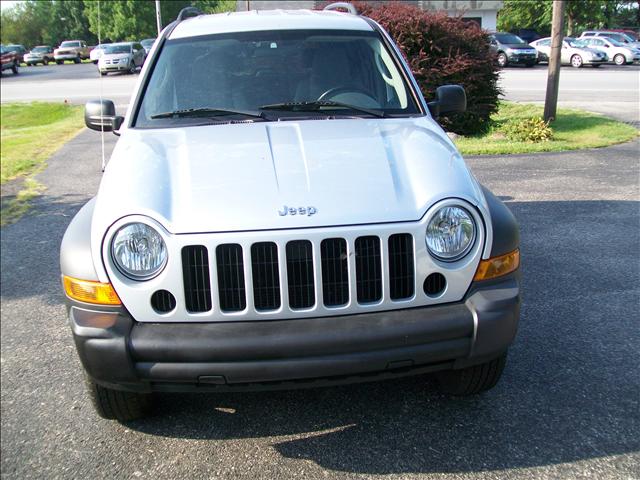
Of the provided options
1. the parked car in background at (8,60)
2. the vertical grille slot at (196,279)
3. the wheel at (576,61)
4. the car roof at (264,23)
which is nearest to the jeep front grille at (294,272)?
the vertical grille slot at (196,279)

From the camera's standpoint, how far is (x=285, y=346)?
2.81 m

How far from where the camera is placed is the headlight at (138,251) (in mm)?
2959

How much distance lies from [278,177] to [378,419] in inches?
52.7

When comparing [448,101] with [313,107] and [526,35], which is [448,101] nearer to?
[313,107]

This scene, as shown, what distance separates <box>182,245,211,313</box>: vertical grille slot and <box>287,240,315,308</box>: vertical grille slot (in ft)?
1.19

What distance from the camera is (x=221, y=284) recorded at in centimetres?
294

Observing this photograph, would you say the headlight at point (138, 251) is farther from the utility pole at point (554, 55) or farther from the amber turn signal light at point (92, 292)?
the utility pole at point (554, 55)

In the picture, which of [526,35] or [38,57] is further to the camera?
A: [38,57]

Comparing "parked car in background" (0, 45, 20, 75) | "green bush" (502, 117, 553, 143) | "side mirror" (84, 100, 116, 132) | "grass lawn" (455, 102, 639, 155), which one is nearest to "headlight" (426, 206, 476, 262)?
"side mirror" (84, 100, 116, 132)

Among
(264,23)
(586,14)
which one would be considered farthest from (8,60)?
(264,23)

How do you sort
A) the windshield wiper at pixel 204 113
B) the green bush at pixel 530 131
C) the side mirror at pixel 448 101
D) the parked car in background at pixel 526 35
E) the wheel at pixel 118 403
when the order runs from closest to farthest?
the wheel at pixel 118 403 → the windshield wiper at pixel 204 113 → the side mirror at pixel 448 101 → the green bush at pixel 530 131 → the parked car in background at pixel 526 35

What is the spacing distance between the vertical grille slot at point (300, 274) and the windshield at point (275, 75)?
138 cm

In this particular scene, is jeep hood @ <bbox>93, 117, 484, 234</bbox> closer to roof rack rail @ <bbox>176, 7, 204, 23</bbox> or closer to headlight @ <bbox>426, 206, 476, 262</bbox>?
headlight @ <bbox>426, 206, 476, 262</bbox>

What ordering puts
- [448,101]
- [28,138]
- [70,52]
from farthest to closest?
1. [70,52]
2. [28,138]
3. [448,101]
